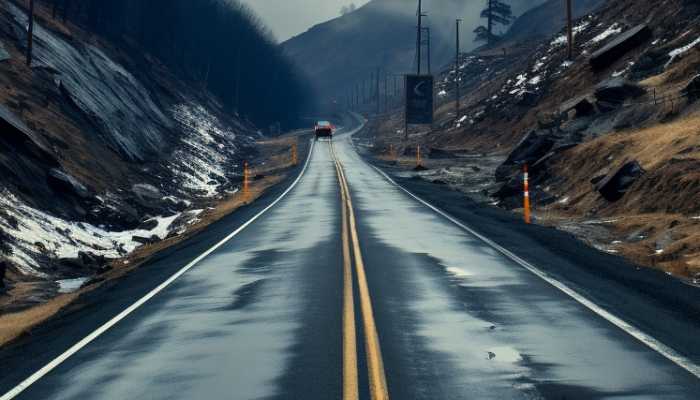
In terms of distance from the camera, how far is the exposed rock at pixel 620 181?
25.8 m

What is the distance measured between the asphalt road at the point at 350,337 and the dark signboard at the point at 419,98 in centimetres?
6364

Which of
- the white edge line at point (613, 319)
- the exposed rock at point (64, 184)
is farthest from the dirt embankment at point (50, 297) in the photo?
the white edge line at point (613, 319)

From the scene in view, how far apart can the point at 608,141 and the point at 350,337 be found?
79.3ft

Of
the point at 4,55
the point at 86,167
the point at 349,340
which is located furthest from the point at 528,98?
the point at 349,340

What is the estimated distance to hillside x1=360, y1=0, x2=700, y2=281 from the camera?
2192 centimetres

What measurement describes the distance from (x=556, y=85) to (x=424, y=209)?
40.1 m

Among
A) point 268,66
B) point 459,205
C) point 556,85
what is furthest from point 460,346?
point 268,66

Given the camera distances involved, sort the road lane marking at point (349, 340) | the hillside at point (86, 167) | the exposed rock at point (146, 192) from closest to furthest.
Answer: the road lane marking at point (349, 340)
the hillside at point (86, 167)
the exposed rock at point (146, 192)

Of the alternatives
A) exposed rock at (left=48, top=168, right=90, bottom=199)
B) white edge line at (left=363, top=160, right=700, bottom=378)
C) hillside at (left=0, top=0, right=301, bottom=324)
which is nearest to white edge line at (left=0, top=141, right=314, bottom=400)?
hillside at (left=0, top=0, right=301, bottom=324)

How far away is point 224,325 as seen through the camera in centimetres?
1203

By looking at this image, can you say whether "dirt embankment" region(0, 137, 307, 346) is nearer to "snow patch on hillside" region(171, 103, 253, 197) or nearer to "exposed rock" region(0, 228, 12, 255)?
"exposed rock" region(0, 228, 12, 255)

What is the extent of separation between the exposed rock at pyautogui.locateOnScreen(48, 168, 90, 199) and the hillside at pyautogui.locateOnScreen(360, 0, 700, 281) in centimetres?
1502

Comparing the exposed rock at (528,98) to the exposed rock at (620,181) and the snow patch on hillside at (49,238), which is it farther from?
the snow patch on hillside at (49,238)

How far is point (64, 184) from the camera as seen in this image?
105 ft
